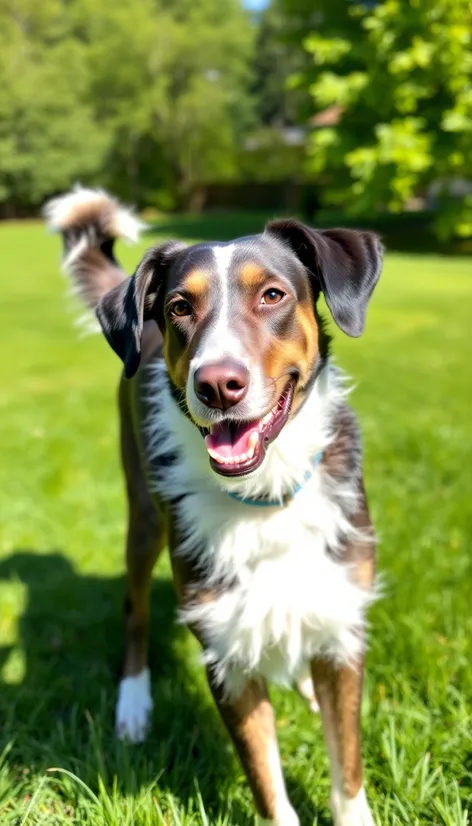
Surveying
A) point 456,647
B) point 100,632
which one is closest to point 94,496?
point 100,632

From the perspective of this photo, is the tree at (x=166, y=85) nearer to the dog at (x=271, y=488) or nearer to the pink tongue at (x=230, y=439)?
the dog at (x=271, y=488)

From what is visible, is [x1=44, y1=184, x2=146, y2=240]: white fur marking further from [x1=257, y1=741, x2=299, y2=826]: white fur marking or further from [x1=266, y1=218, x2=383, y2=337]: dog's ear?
[x1=257, y1=741, x2=299, y2=826]: white fur marking

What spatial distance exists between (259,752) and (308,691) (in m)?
0.82

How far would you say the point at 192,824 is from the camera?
7.93 feet

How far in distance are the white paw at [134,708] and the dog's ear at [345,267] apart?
6.12ft

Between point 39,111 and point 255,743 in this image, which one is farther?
point 39,111

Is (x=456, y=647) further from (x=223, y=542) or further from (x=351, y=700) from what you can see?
(x=223, y=542)

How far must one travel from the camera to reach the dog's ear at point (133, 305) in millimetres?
2479

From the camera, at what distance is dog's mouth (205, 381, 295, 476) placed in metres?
2.20

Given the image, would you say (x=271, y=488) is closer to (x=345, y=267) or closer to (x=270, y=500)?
(x=270, y=500)

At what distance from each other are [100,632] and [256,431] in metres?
2.03

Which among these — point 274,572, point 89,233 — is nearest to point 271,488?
point 274,572

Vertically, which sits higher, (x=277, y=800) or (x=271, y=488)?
(x=271, y=488)

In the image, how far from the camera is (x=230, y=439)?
2268 mm
